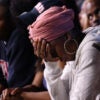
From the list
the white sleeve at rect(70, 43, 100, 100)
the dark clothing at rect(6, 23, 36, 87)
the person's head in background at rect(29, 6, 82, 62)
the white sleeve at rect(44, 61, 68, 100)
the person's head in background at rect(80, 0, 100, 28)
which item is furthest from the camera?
the person's head in background at rect(80, 0, 100, 28)

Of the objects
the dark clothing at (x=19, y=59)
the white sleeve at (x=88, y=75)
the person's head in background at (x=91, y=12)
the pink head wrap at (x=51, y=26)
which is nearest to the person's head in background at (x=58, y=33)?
the pink head wrap at (x=51, y=26)

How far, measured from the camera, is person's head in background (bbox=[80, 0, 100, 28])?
310cm

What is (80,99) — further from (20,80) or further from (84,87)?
(20,80)

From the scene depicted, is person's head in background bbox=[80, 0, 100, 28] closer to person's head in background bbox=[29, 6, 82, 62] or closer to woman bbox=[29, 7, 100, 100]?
woman bbox=[29, 7, 100, 100]

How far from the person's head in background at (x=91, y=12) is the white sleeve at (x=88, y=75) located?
56.1 inches

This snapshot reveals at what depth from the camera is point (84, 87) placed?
1.64 metres

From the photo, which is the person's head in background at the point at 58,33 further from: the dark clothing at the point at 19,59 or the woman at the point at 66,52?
the dark clothing at the point at 19,59

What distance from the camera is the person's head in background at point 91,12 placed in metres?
3.10

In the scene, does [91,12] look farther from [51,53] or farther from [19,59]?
[51,53]

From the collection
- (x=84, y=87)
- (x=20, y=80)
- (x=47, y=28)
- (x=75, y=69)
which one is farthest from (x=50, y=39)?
(x=20, y=80)

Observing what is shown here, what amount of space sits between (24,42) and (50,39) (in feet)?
2.73

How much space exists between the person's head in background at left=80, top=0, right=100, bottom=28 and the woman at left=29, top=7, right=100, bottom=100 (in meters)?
1.06

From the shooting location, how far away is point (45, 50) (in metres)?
1.88

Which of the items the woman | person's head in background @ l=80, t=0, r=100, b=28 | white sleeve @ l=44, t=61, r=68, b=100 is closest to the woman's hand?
the woman
